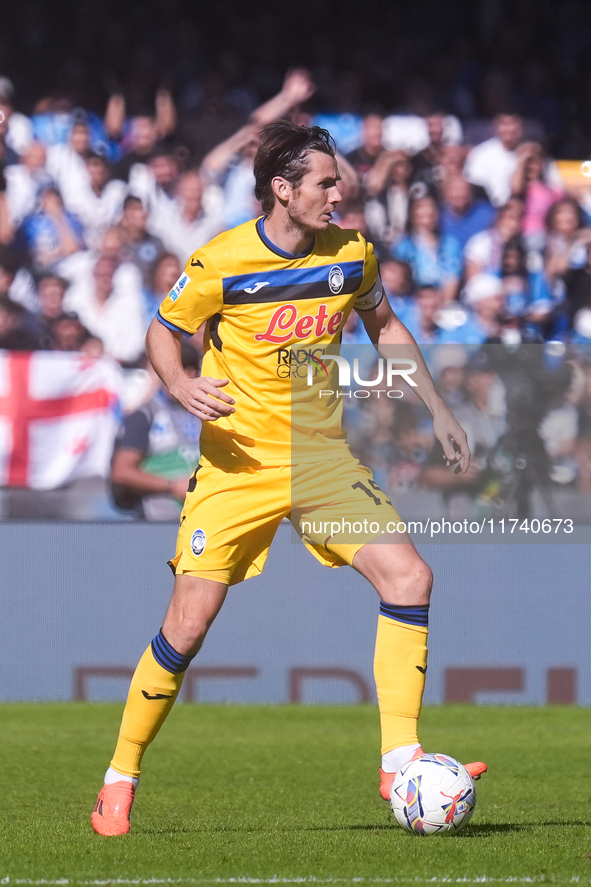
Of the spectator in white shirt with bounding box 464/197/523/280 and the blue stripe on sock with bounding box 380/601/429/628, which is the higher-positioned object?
the spectator in white shirt with bounding box 464/197/523/280

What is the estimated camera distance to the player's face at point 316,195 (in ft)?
12.4

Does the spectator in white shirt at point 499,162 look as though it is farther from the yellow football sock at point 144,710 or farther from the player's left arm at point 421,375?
the yellow football sock at point 144,710

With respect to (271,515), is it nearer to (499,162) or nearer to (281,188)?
(281,188)

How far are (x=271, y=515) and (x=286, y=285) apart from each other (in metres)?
0.72

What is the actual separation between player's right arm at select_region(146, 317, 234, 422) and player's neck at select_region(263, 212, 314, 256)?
42 centimetres

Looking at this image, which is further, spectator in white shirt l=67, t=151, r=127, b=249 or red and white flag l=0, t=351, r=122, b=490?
spectator in white shirt l=67, t=151, r=127, b=249

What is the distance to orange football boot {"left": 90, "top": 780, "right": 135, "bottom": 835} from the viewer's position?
3600 mm

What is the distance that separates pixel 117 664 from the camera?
7938mm

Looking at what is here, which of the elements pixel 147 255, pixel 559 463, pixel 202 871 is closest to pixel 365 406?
pixel 559 463

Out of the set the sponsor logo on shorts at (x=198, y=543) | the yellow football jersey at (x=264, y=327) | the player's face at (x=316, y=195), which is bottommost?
the sponsor logo on shorts at (x=198, y=543)

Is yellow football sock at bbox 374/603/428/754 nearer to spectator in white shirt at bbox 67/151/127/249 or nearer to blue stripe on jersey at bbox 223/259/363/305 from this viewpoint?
blue stripe on jersey at bbox 223/259/363/305

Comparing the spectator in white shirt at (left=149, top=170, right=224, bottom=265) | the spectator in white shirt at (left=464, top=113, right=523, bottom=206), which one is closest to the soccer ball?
the spectator in white shirt at (left=149, top=170, right=224, bottom=265)

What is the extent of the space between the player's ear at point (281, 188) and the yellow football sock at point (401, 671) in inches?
50.9
